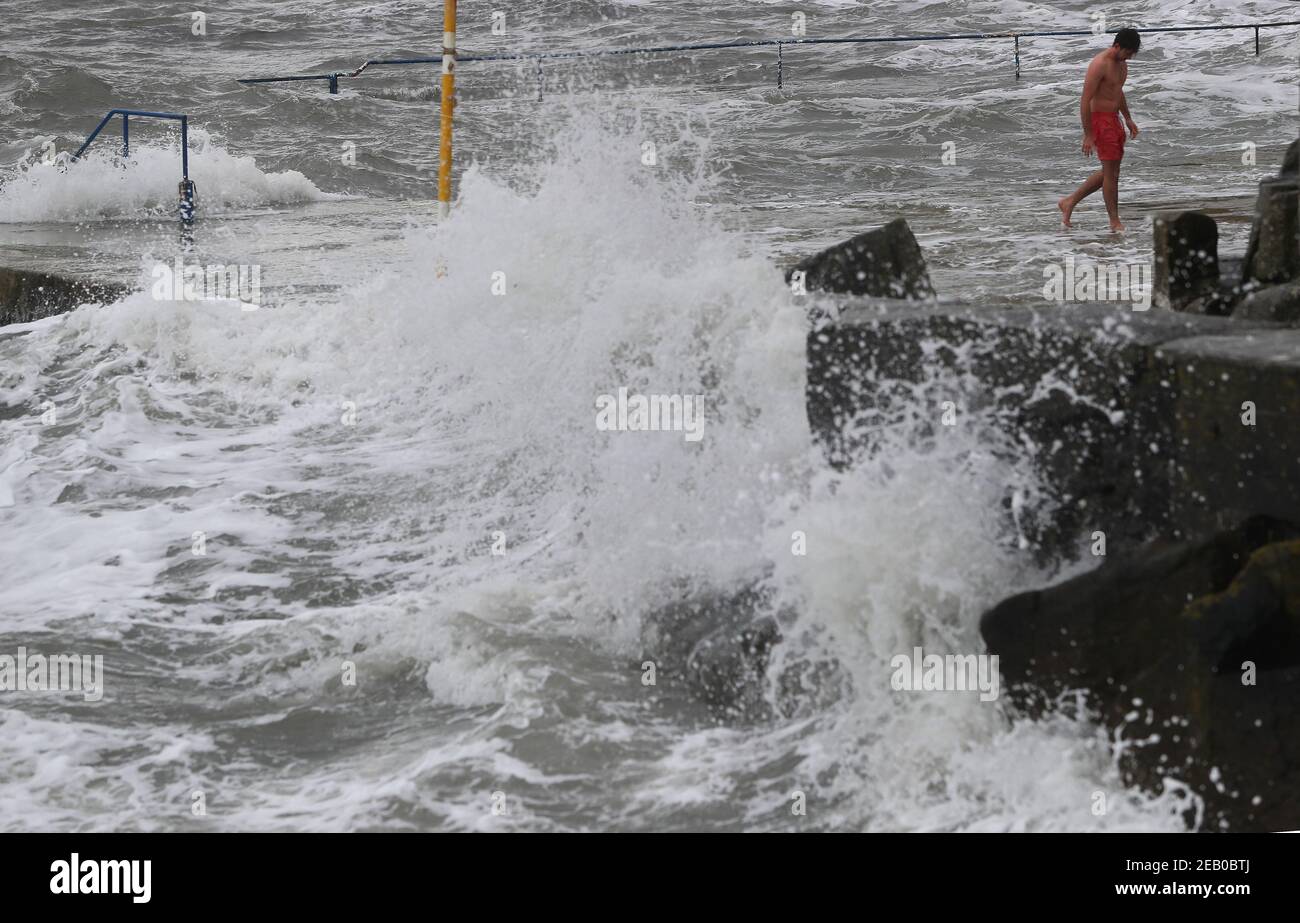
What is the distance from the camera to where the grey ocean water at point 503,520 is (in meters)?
4.07

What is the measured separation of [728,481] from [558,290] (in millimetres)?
2435

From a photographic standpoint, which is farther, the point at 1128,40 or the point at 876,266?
the point at 1128,40

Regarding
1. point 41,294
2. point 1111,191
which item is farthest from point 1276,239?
point 41,294

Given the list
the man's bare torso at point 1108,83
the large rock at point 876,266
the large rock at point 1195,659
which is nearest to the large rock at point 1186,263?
the large rock at point 876,266

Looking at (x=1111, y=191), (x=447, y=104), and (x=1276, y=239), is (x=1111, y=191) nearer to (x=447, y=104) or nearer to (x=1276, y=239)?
(x=447, y=104)

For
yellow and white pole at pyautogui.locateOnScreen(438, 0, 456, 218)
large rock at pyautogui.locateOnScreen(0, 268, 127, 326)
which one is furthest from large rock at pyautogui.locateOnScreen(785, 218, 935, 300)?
large rock at pyautogui.locateOnScreen(0, 268, 127, 326)

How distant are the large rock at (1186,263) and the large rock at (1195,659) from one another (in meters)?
1.88

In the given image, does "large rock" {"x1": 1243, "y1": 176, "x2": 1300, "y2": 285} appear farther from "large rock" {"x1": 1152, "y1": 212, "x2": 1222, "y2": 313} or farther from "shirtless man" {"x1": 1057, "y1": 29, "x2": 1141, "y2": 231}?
"shirtless man" {"x1": 1057, "y1": 29, "x2": 1141, "y2": 231}

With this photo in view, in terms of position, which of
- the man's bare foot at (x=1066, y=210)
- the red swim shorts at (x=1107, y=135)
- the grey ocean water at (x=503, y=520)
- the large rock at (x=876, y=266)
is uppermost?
the red swim shorts at (x=1107, y=135)

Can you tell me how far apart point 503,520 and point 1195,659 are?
10.9 ft

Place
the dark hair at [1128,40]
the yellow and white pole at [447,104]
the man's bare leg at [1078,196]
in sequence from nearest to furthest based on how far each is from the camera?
the yellow and white pole at [447,104] → the dark hair at [1128,40] → the man's bare leg at [1078,196]

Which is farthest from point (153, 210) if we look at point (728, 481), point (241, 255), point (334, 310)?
point (728, 481)

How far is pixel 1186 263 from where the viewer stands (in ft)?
17.6

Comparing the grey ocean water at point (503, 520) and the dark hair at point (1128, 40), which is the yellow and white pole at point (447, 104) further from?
the dark hair at point (1128, 40)
